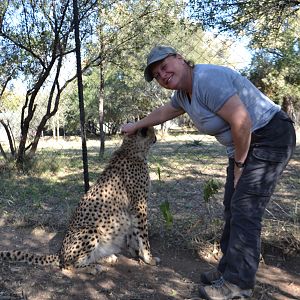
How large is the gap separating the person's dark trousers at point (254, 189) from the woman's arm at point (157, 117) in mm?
814

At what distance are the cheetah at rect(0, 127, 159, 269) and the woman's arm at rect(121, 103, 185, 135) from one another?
0.22 meters

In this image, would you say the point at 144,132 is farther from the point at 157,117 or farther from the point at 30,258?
the point at 30,258

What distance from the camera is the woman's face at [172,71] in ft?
8.41

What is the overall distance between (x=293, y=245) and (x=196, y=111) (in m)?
1.75

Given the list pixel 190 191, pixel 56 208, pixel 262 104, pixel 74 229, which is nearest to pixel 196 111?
pixel 262 104

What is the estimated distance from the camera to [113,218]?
142 inches

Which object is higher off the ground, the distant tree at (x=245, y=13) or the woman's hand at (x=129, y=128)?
the distant tree at (x=245, y=13)

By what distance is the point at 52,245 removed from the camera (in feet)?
13.5

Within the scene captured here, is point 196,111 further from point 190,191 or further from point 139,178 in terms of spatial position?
point 190,191

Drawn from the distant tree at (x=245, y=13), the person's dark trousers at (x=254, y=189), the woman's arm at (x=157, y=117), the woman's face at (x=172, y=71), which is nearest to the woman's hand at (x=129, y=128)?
the woman's arm at (x=157, y=117)

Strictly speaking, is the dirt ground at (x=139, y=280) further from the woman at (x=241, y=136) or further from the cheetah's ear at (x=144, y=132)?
the cheetah's ear at (x=144, y=132)

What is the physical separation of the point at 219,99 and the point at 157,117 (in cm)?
104

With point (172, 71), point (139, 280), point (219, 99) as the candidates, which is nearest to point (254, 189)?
point (219, 99)

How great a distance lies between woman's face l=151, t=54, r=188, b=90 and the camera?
2564mm
